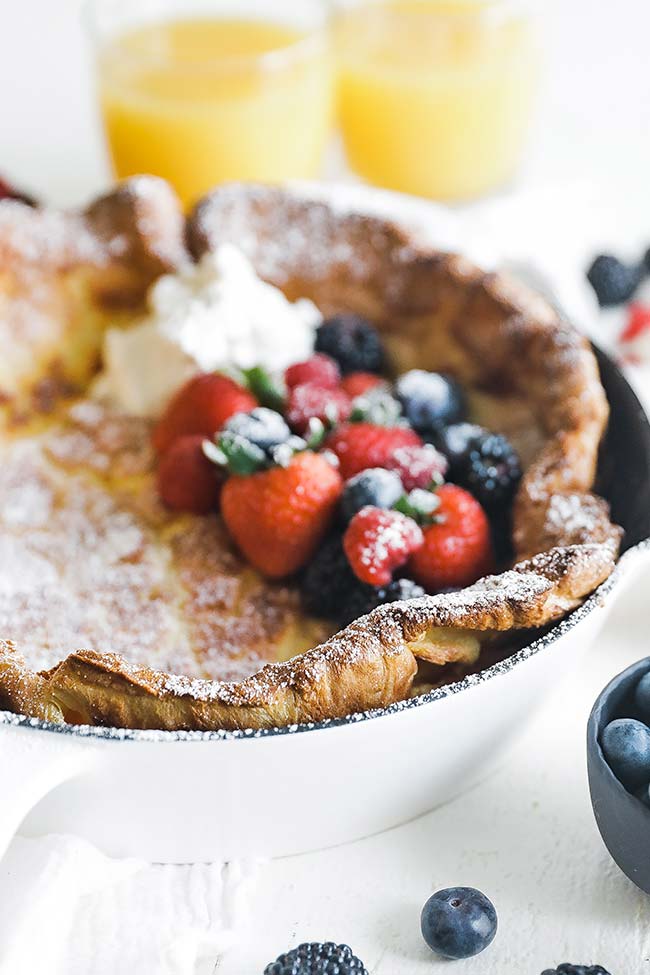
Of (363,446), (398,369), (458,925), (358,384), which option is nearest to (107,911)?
(458,925)

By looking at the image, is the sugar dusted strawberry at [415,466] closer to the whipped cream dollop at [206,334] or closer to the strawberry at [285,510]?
the strawberry at [285,510]

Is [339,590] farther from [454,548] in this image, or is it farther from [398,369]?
[398,369]

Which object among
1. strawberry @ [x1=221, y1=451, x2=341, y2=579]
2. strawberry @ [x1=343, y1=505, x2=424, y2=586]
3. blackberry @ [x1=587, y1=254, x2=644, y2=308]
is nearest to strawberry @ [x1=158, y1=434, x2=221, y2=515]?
strawberry @ [x1=221, y1=451, x2=341, y2=579]

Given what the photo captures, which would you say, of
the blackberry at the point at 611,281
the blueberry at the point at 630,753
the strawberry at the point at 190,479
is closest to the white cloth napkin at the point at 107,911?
the blueberry at the point at 630,753

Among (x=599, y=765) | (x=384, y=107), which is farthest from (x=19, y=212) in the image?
(x=599, y=765)

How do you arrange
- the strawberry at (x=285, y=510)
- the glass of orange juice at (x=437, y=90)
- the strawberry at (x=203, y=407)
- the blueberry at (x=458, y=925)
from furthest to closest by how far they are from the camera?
the glass of orange juice at (x=437, y=90) → the strawberry at (x=203, y=407) → the strawberry at (x=285, y=510) → the blueberry at (x=458, y=925)
